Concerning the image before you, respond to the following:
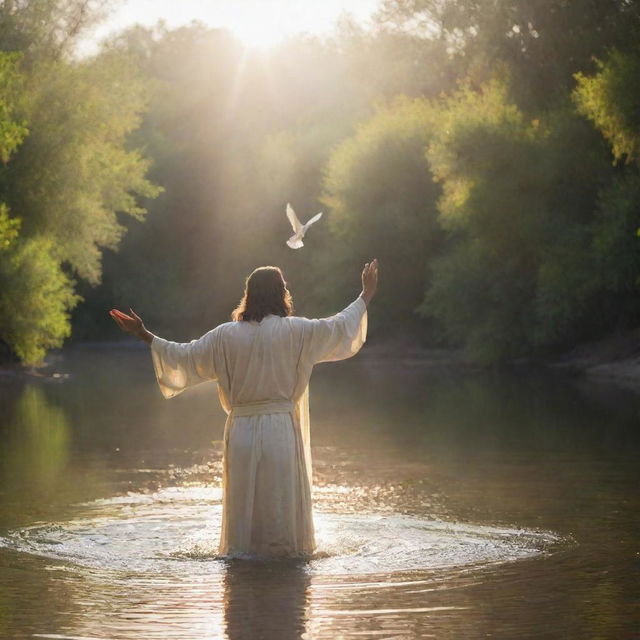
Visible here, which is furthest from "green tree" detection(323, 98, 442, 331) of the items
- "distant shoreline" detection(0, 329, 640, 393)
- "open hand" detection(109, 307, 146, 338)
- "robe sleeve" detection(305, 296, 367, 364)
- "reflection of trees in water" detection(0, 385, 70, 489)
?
"open hand" detection(109, 307, 146, 338)

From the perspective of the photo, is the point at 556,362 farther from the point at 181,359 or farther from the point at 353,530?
the point at 181,359

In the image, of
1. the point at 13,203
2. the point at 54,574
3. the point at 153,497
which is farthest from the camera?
the point at 13,203

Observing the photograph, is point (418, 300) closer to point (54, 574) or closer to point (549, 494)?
point (549, 494)

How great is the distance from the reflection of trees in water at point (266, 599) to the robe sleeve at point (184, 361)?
1.27m

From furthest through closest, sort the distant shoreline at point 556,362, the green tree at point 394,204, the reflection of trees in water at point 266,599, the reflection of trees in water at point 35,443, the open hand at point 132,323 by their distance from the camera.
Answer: the green tree at point 394,204
the distant shoreline at point 556,362
the reflection of trees in water at point 35,443
the open hand at point 132,323
the reflection of trees in water at point 266,599

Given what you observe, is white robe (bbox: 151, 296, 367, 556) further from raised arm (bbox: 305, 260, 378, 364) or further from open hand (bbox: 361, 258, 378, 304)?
open hand (bbox: 361, 258, 378, 304)

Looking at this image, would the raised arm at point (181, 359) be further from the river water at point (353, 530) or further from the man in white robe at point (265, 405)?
the river water at point (353, 530)

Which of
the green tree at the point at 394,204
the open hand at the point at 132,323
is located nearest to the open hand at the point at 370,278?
the open hand at the point at 132,323

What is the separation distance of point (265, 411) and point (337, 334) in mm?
700

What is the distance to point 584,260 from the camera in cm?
3191

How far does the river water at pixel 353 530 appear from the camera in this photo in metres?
7.52

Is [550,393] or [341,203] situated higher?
[341,203]

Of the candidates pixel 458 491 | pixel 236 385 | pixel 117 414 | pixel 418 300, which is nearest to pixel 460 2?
pixel 418 300

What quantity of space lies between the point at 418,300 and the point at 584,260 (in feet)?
37.4
